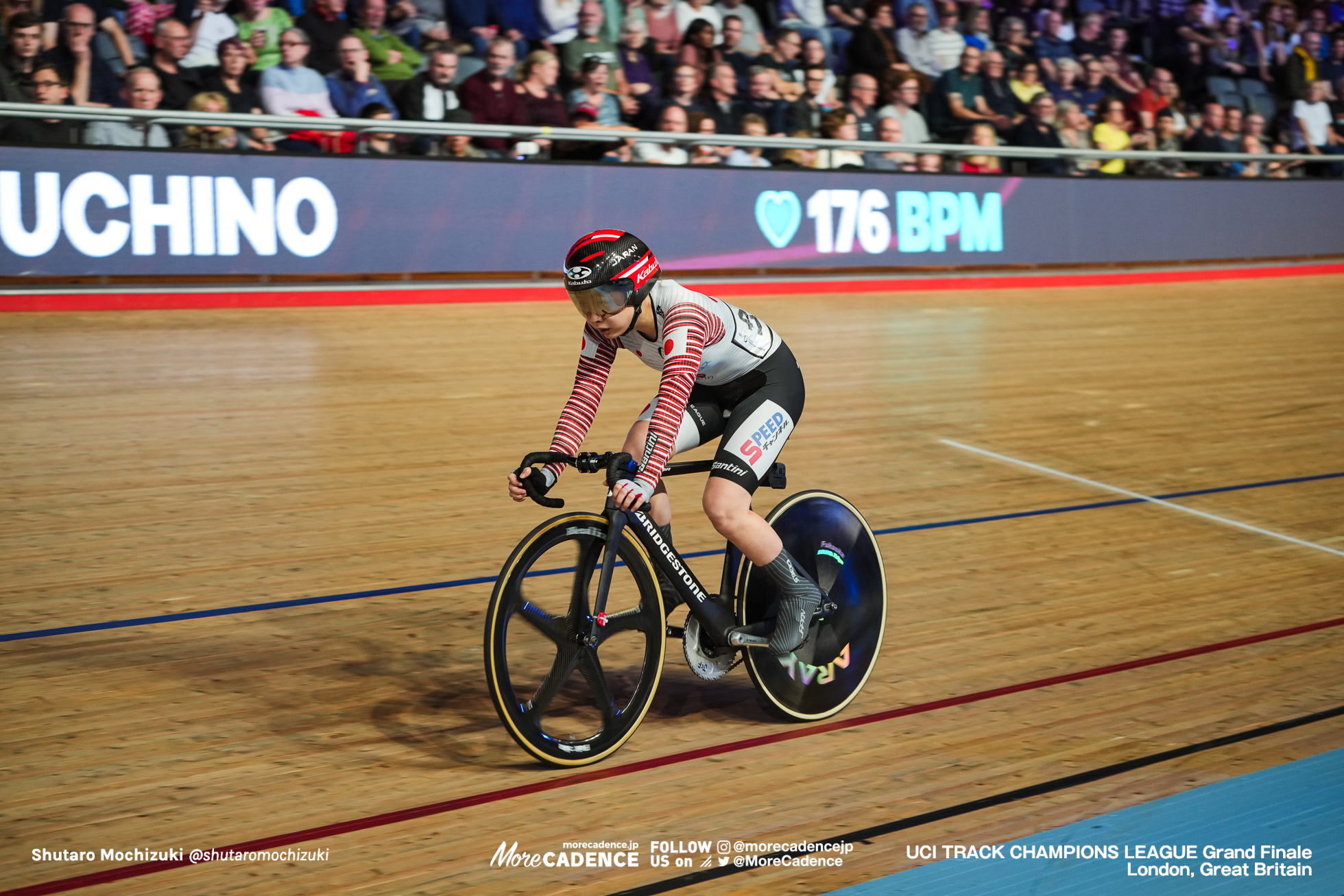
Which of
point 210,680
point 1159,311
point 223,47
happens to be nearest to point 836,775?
point 210,680

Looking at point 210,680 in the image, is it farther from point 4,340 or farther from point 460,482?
point 4,340

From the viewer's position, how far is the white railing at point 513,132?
26.0ft

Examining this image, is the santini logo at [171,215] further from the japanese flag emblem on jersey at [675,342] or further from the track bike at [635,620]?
the japanese flag emblem on jersey at [675,342]

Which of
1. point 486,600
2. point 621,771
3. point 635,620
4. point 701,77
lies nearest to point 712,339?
point 635,620

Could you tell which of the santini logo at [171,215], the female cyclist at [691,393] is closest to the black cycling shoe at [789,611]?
the female cyclist at [691,393]

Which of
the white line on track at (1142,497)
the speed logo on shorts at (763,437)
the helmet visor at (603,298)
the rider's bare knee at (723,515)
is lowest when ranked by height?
the white line on track at (1142,497)

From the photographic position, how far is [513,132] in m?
9.41

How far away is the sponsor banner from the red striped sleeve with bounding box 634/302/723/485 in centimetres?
619

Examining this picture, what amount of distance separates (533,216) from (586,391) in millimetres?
6736

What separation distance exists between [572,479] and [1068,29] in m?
11.4

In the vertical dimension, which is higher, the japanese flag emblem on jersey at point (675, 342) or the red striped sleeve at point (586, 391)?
the japanese flag emblem on jersey at point (675, 342)

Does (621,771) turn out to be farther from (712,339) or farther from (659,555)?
(712,339)

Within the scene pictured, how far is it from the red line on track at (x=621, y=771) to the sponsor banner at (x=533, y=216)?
6.34 meters

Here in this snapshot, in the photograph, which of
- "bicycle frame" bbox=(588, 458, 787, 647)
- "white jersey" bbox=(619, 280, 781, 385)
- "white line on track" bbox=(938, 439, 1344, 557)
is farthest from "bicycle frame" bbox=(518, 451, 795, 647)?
"white line on track" bbox=(938, 439, 1344, 557)
